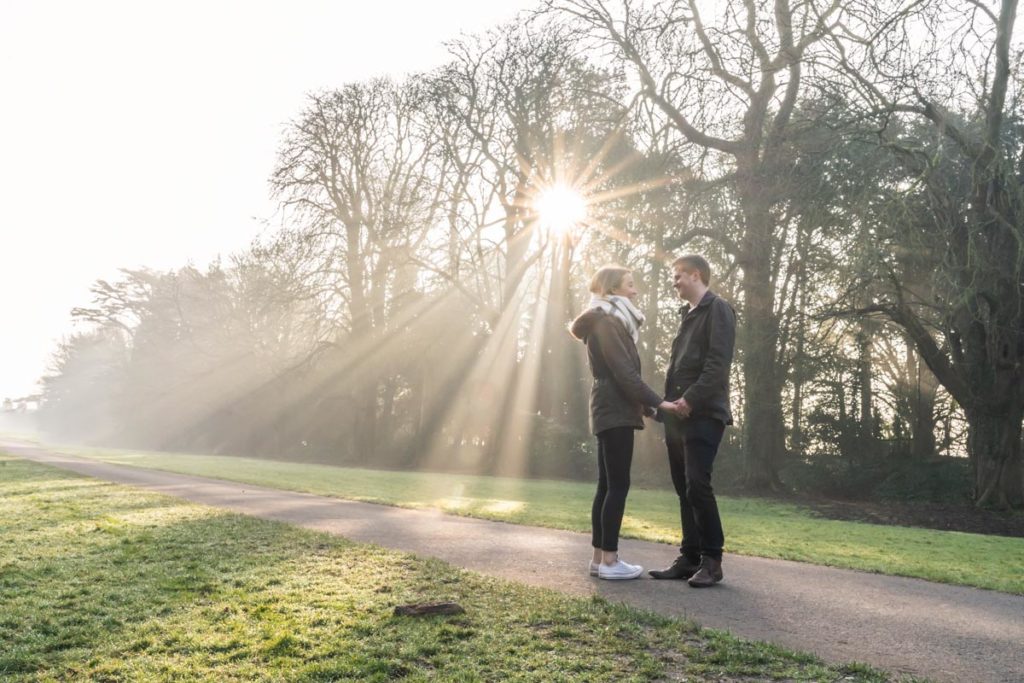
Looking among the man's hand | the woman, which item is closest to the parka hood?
the woman

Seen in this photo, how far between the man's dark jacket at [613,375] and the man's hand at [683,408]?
0.15 m

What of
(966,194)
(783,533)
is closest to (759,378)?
(966,194)

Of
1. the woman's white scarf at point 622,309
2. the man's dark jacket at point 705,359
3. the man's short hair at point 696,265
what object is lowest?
the man's dark jacket at point 705,359

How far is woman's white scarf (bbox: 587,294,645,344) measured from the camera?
5590mm

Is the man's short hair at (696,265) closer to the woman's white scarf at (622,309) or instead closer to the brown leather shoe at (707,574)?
the woman's white scarf at (622,309)

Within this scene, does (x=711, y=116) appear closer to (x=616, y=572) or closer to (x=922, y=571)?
(x=922, y=571)

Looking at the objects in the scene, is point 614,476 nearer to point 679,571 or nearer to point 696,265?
point 679,571

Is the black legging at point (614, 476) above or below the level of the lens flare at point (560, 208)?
below

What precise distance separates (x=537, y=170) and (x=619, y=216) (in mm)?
4966

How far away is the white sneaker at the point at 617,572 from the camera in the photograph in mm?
5555

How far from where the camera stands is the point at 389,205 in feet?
95.0

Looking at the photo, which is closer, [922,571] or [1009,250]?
[922,571]

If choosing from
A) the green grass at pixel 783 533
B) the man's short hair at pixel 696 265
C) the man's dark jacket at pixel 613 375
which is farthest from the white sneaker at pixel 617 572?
the green grass at pixel 783 533

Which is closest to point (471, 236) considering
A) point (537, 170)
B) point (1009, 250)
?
point (537, 170)
